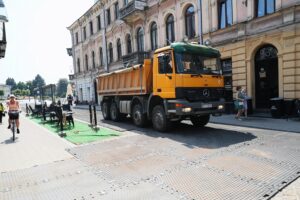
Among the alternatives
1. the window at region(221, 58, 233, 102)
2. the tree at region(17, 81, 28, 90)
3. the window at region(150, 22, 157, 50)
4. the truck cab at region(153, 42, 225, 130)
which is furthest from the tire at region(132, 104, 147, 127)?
the tree at region(17, 81, 28, 90)

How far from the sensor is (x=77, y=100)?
39.3m

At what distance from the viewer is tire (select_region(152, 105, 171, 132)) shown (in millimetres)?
8914

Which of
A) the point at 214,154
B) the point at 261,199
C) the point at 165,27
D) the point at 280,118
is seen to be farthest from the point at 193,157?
the point at 165,27

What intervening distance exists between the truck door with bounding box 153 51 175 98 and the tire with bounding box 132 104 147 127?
1.66 m

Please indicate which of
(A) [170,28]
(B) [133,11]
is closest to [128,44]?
(B) [133,11]

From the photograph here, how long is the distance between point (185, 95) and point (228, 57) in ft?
26.8

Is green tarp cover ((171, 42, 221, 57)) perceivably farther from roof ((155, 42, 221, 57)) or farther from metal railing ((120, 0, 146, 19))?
metal railing ((120, 0, 146, 19))

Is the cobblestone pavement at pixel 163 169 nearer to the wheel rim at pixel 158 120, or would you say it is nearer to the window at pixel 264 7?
the wheel rim at pixel 158 120

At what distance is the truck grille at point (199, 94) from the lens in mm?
8242

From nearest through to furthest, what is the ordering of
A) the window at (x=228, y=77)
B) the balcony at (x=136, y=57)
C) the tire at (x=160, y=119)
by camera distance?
the tire at (x=160, y=119) → the window at (x=228, y=77) → the balcony at (x=136, y=57)

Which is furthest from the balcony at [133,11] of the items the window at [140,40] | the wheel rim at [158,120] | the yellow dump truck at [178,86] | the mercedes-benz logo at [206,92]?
the mercedes-benz logo at [206,92]

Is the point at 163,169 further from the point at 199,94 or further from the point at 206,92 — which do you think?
the point at 206,92

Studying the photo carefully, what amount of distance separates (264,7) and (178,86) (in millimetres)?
8723

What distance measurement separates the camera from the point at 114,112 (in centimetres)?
1328
